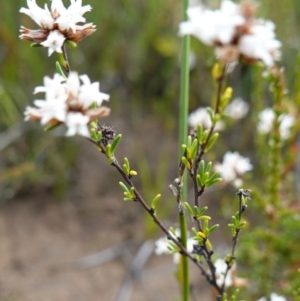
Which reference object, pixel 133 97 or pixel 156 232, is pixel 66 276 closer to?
pixel 156 232

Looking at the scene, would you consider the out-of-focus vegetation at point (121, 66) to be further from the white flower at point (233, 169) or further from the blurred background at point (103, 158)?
the white flower at point (233, 169)

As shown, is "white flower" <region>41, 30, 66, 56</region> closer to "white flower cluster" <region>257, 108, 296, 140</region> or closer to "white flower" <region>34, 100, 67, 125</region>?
"white flower" <region>34, 100, 67, 125</region>

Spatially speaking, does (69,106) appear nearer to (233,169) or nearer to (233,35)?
(233,35)

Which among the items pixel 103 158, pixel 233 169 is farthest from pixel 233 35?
pixel 103 158

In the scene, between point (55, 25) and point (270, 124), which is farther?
point (270, 124)

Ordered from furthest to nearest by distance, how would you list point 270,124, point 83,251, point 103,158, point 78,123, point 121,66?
point 121,66 < point 103,158 < point 83,251 < point 270,124 < point 78,123

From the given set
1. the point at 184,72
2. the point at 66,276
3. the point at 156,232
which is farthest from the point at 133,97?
the point at 184,72

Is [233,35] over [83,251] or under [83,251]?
under
